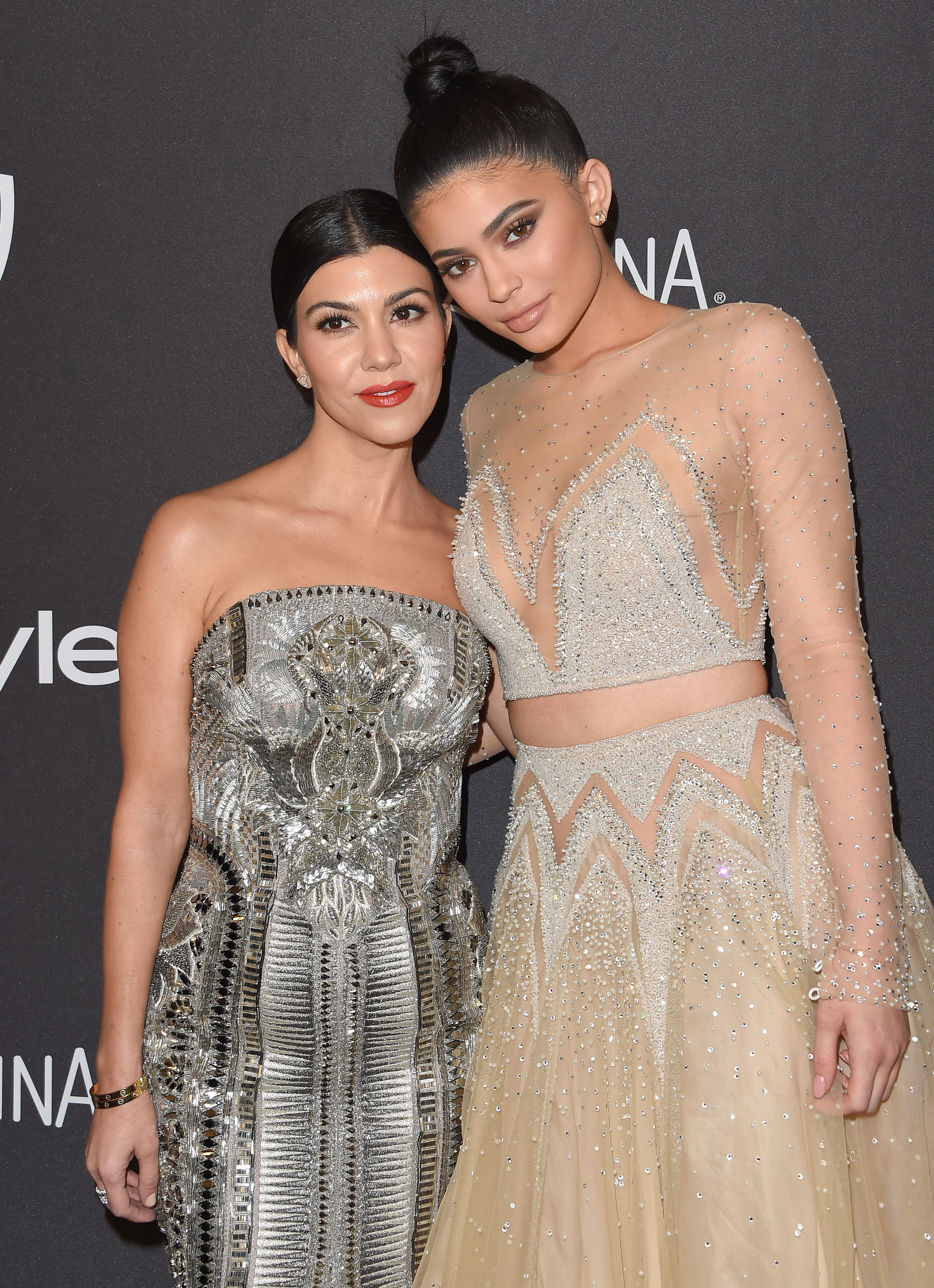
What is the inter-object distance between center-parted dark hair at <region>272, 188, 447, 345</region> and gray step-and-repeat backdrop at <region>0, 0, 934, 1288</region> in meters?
0.33

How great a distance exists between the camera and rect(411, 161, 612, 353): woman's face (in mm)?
1434

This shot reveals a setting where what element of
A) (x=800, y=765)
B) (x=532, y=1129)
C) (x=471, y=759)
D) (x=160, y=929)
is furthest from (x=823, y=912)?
(x=160, y=929)

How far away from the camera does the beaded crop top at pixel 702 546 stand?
132 cm

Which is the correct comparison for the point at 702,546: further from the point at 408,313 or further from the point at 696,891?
the point at 408,313

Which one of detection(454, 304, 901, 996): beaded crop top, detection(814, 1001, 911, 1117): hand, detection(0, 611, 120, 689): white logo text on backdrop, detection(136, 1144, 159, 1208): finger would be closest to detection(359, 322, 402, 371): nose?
detection(454, 304, 901, 996): beaded crop top

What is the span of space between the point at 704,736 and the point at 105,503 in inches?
46.2

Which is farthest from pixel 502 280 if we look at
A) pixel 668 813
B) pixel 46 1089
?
pixel 46 1089

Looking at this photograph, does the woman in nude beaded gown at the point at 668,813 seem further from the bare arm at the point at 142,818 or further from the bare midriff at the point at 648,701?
the bare arm at the point at 142,818

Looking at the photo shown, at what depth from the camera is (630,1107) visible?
4.24ft

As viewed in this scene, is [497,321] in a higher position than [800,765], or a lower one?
higher

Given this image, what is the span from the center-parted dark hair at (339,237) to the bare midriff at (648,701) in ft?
2.10

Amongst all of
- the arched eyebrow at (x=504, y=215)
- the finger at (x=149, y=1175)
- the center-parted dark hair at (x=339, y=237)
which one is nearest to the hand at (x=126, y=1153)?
the finger at (x=149, y=1175)

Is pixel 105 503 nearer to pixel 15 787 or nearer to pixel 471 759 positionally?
pixel 15 787

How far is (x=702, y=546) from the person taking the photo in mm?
1421
